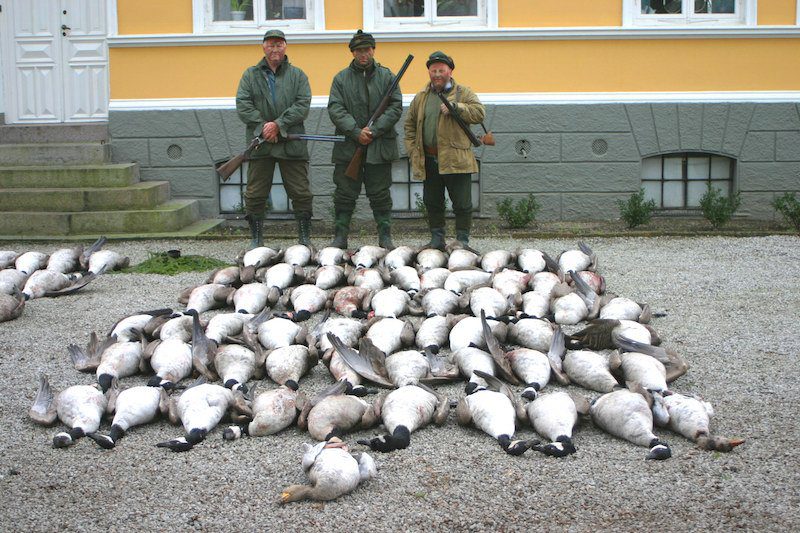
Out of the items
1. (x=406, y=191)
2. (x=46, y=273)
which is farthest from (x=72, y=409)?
(x=406, y=191)

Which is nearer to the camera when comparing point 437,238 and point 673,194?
point 437,238

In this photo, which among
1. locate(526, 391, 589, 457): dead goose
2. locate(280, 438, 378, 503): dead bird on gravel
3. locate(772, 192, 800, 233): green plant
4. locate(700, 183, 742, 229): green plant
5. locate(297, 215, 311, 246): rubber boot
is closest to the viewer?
locate(280, 438, 378, 503): dead bird on gravel

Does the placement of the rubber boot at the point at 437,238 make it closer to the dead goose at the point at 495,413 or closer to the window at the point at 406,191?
the window at the point at 406,191

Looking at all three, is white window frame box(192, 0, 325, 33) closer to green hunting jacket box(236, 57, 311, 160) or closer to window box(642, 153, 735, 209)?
green hunting jacket box(236, 57, 311, 160)

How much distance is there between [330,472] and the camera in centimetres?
421

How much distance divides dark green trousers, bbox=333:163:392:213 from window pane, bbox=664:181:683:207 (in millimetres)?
4489

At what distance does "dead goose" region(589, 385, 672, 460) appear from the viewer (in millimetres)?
4801

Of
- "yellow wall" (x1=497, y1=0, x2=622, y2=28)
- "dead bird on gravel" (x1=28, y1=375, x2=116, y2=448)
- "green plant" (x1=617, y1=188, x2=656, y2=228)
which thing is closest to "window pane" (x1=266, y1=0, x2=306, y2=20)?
"yellow wall" (x1=497, y1=0, x2=622, y2=28)

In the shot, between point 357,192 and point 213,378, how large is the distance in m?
4.31

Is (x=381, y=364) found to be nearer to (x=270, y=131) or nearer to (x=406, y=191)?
(x=270, y=131)

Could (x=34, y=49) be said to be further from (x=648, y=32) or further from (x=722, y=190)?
(x=722, y=190)

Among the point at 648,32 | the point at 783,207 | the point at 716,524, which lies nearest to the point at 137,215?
the point at 648,32

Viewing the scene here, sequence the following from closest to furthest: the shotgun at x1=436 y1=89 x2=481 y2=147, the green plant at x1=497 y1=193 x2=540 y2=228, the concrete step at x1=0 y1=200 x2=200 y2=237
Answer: the shotgun at x1=436 y1=89 x2=481 y2=147 → the concrete step at x1=0 y1=200 x2=200 y2=237 → the green plant at x1=497 y1=193 x2=540 y2=228

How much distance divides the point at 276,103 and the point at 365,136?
1017 mm
